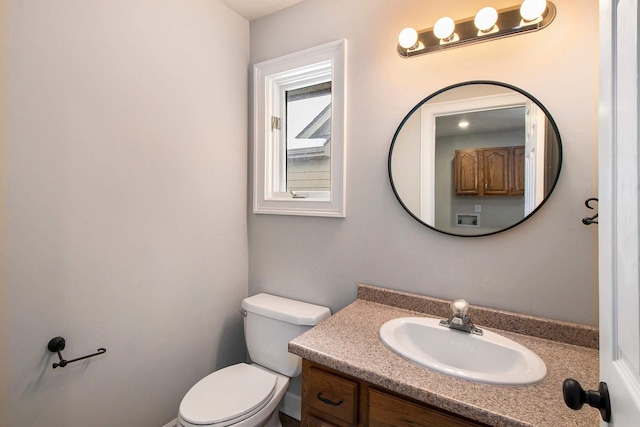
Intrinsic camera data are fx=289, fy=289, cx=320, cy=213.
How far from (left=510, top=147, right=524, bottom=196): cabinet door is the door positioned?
2.07ft

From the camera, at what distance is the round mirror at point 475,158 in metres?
1.14

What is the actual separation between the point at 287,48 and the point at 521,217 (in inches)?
61.8

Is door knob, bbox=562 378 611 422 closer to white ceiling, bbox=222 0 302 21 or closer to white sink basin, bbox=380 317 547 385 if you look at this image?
white sink basin, bbox=380 317 547 385

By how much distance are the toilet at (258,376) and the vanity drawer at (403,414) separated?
0.59m

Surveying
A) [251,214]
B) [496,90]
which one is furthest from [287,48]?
[496,90]

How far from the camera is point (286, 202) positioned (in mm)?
1784

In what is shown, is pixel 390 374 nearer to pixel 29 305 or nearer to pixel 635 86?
pixel 635 86

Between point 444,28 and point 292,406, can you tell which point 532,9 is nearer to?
point 444,28

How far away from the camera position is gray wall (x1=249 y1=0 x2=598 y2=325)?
1.09 metres

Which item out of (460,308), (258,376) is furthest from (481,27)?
(258,376)

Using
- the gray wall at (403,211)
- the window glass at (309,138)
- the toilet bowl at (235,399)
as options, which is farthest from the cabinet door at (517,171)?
the toilet bowl at (235,399)

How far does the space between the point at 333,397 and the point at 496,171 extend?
1092 millimetres

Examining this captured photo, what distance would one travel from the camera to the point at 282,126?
196 cm

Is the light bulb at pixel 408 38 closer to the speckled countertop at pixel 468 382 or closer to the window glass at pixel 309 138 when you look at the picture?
the window glass at pixel 309 138
